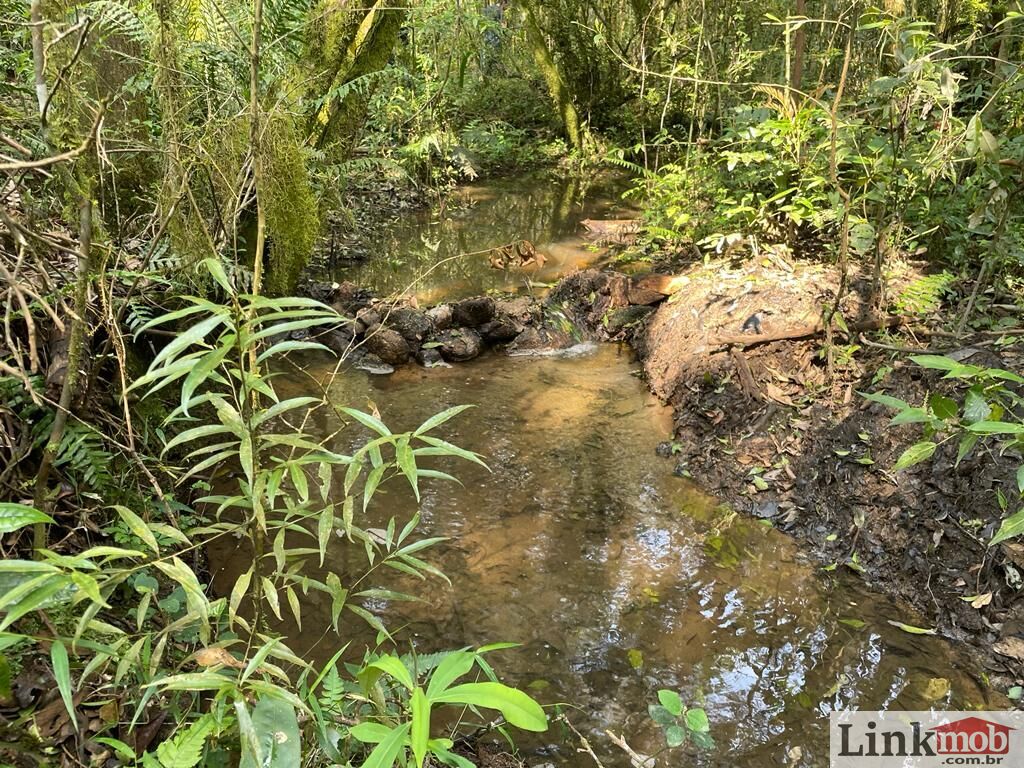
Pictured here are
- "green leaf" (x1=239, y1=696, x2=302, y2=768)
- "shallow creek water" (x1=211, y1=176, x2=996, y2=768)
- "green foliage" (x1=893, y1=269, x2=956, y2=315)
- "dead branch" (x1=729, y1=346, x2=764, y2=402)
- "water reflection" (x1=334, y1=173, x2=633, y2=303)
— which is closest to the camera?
"green leaf" (x1=239, y1=696, x2=302, y2=768)

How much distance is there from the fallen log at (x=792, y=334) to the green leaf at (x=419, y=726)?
4102mm

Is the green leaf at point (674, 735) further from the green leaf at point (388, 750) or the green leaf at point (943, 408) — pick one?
the green leaf at point (943, 408)

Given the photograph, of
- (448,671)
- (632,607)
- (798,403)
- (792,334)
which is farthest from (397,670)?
(792,334)

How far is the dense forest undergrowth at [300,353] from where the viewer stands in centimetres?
146

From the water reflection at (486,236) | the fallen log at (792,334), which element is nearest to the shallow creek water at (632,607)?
the fallen log at (792,334)

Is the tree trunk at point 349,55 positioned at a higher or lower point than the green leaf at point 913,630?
higher

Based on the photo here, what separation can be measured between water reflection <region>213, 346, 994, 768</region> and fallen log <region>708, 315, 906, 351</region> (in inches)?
34.7

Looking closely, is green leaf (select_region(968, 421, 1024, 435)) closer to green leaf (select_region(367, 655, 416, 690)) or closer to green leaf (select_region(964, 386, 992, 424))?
green leaf (select_region(964, 386, 992, 424))

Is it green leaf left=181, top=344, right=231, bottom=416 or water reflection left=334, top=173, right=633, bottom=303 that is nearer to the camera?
green leaf left=181, top=344, right=231, bottom=416

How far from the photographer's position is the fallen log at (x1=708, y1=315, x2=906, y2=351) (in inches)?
170

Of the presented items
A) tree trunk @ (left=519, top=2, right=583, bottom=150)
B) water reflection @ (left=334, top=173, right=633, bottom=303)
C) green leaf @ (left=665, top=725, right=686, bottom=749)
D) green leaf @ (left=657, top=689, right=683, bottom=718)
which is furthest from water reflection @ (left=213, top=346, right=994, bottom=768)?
tree trunk @ (left=519, top=2, right=583, bottom=150)

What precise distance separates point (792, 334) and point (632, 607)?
2.50 meters

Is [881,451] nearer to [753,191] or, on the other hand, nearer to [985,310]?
[985,310]

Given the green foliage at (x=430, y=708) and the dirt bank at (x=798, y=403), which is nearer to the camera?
the green foliage at (x=430, y=708)
